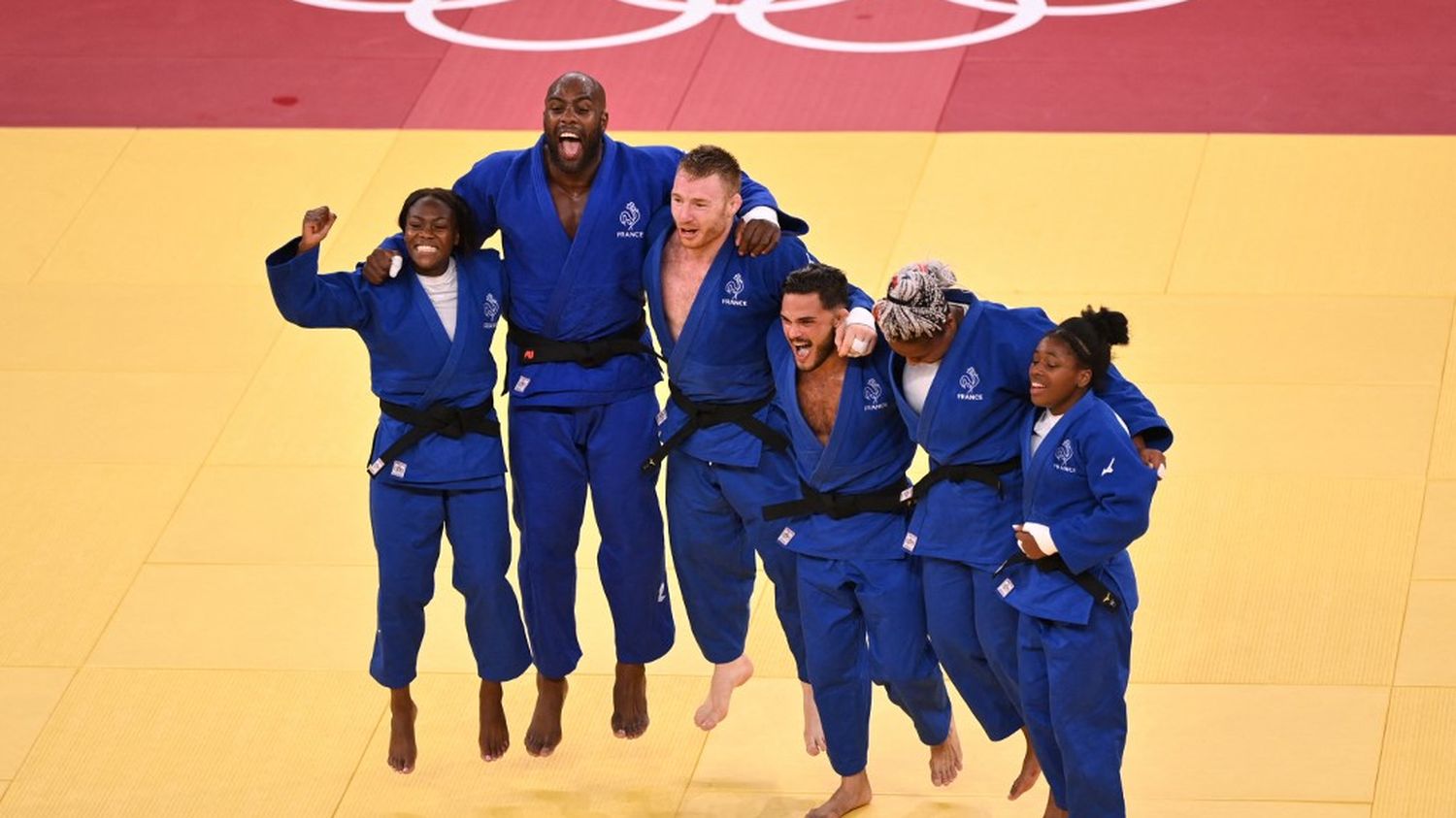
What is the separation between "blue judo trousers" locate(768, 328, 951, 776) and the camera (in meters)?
7.62

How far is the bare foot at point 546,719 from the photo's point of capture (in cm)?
841

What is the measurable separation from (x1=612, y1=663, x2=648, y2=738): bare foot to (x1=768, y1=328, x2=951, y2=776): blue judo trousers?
2.89 ft

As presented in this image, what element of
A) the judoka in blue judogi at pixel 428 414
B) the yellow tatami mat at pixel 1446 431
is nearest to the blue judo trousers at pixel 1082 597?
the judoka in blue judogi at pixel 428 414

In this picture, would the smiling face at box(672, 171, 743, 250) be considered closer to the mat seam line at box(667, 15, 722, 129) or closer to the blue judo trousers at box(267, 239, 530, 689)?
the blue judo trousers at box(267, 239, 530, 689)

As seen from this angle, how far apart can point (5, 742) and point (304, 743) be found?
106 centimetres

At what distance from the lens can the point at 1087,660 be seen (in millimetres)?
7199

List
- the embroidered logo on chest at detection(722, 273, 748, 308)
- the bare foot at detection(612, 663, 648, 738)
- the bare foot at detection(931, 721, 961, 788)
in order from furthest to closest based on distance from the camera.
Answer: the bare foot at detection(612, 663, 648, 738)
the bare foot at detection(931, 721, 961, 788)
the embroidered logo on chest at detection(722, 273, 748, 308)

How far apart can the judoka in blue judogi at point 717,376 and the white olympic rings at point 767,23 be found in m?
6.03

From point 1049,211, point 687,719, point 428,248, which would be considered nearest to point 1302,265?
point 1049,211

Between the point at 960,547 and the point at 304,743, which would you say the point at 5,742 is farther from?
the point at 960,547

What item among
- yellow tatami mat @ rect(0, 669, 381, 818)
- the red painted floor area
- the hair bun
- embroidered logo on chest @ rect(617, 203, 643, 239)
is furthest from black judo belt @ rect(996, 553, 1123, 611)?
the red painted floor area

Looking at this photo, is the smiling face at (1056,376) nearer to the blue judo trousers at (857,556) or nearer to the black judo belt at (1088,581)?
the black judo belt at (1088,581)

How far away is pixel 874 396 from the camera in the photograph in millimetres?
7594

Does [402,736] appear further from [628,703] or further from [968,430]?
[968,430]
